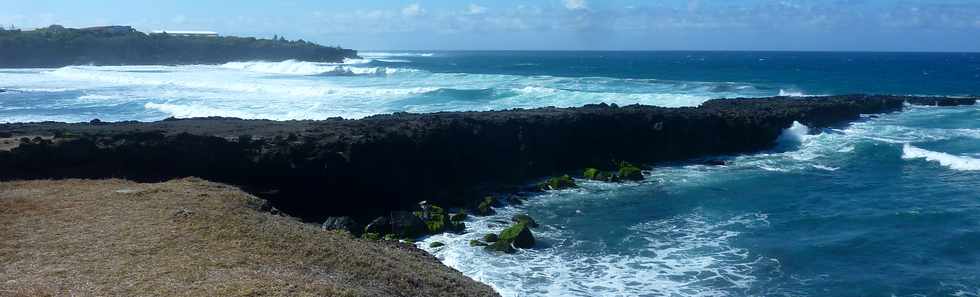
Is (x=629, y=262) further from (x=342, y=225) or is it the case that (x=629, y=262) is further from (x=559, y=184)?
(x=559, y=184)

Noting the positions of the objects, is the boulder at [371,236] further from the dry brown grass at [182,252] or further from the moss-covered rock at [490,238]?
the moss-covered rock at [490,238]

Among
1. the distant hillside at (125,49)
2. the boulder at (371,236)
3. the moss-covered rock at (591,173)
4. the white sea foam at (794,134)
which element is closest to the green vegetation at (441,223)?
the boulder at (371,236)

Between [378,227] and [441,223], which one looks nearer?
[378,227]

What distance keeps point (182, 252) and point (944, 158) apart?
1053 inches

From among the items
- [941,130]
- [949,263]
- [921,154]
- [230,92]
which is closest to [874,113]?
[941,130]

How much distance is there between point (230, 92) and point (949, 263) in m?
45.9

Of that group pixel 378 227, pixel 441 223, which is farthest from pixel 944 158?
pixel 378 227

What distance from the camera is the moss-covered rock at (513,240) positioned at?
1738cm

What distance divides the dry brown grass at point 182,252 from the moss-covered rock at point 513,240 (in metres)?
2.13

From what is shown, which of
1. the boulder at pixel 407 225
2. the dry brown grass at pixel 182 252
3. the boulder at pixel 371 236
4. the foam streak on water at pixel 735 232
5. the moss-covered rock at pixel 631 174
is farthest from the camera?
the moss-covered rock at pixel 631 174

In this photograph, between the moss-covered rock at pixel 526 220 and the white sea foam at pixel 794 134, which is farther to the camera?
the white sea foam at pixel 794 134

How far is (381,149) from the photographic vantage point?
23.4 metres

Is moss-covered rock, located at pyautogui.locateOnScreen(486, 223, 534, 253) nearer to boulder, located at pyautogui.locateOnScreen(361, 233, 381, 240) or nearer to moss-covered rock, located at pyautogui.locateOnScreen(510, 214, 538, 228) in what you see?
moss-covered rock, located at pyautogui.locateOnScreen(510, 214, 538, 228)

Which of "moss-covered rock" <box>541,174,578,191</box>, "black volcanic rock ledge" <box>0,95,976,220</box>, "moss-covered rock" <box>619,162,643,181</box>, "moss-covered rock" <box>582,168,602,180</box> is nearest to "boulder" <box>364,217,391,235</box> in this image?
"black volcanic rock ledge" <box>0,95,976,220</box>
